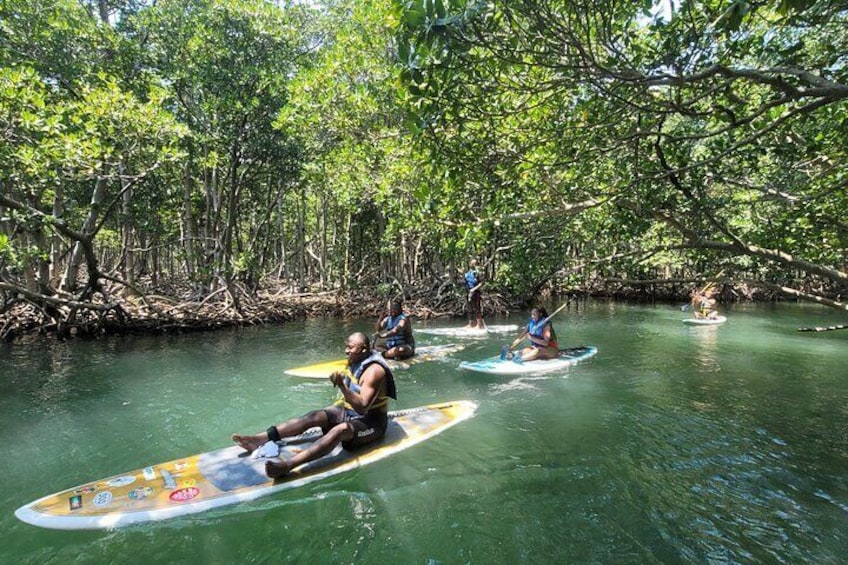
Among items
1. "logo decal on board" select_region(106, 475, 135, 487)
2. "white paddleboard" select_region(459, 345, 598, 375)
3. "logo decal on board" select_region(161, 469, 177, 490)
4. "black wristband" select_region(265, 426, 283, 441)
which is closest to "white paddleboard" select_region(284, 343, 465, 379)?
"white paddleboard" select_region(459, 345, 598, 375)

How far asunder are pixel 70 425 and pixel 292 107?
10410 mm

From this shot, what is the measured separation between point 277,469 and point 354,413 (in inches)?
44.3

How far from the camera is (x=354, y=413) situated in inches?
223

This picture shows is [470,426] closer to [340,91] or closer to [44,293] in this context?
[340,91]

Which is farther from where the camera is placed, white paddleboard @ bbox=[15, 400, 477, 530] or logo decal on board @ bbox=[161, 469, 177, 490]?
logo decal on board @ bbox=[161, 469, 177, 490]

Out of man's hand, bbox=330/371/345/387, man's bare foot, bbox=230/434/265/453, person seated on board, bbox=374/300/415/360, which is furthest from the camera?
person seated on board, bbox=374/300/415/360

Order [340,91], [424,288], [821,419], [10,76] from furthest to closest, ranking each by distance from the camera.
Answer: [424,288] → [340,91] → [10,76] → [821,419]

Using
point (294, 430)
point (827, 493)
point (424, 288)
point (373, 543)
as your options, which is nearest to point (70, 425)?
point (294, 430)

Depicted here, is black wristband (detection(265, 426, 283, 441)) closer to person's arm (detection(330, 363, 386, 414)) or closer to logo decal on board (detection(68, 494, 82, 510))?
person's arm (detection(330, 363, 386, 414))

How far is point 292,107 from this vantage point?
570 inches

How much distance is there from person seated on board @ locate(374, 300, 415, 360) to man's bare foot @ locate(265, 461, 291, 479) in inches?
225

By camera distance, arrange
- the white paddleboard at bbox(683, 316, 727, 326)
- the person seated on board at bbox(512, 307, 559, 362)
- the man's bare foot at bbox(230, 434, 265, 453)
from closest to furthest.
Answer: the man's bare foot at bbox(230, 434, 265, 453) → the person seated on board at bbox(512, 307, 559, 362) → the white paddleboard at bbox(683, 316, 727, 326)

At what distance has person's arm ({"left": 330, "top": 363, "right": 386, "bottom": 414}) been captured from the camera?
5.48m

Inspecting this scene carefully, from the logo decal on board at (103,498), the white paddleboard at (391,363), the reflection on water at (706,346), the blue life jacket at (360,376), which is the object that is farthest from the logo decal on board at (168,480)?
the reflection on water at (706,346)
